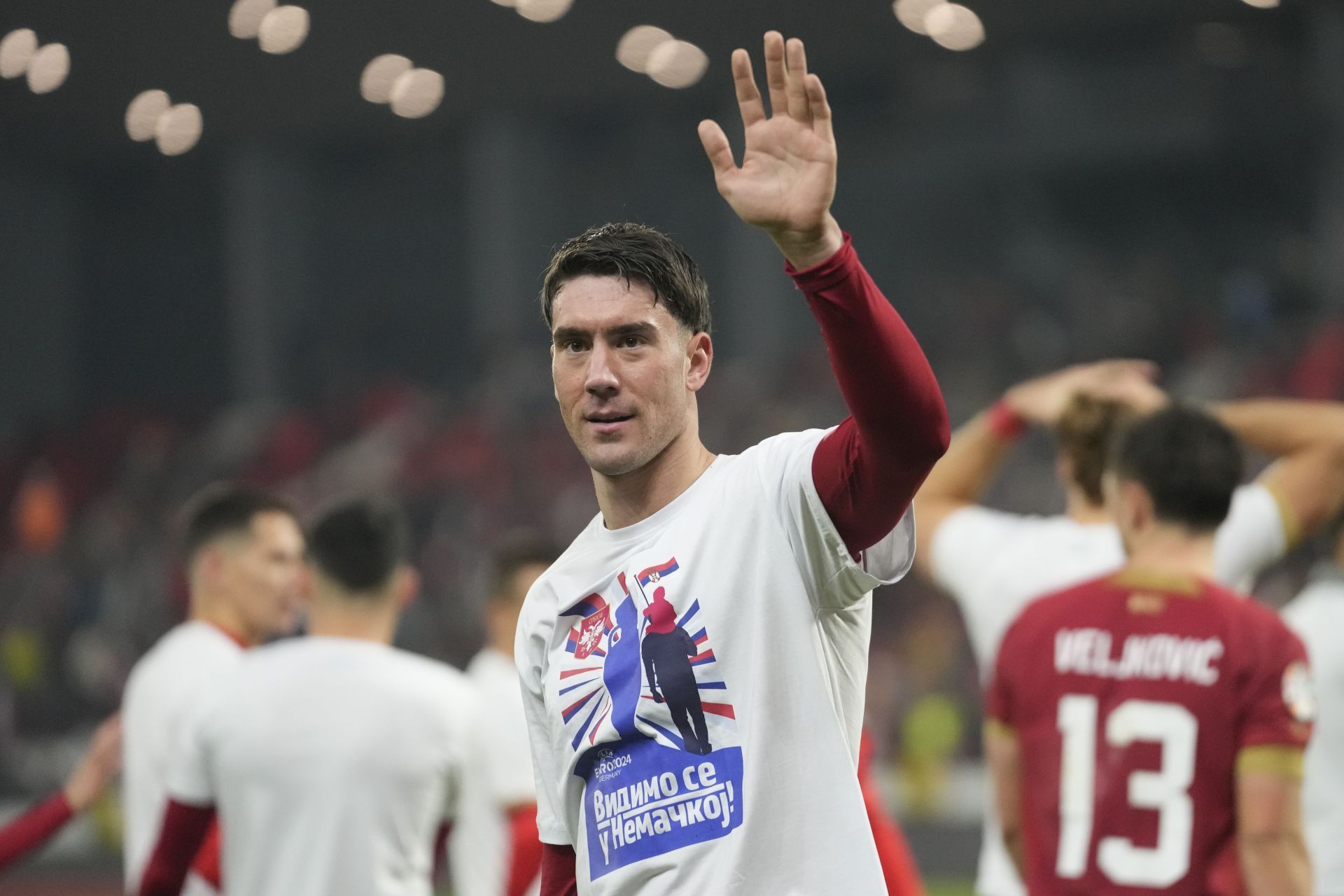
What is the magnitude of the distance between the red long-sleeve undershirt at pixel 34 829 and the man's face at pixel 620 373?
2.36m

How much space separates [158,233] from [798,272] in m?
18.8

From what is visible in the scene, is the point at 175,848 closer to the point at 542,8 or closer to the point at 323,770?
the point at 323,770

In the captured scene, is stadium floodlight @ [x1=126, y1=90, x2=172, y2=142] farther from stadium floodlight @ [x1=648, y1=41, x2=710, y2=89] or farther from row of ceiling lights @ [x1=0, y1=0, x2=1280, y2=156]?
stadium floodlight @ [x1=648, y1=41, x2=710, y2=89]

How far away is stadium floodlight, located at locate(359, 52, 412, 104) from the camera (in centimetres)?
1603

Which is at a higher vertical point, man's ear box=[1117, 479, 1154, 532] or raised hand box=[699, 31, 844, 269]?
raised hand box=[699, 31, 844, 269]

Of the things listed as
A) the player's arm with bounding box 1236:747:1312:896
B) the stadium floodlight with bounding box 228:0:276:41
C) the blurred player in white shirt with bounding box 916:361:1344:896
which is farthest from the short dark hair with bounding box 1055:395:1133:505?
the stadium floodlight with bounding box 228:0:276:41

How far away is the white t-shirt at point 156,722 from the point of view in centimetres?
Answer: 388

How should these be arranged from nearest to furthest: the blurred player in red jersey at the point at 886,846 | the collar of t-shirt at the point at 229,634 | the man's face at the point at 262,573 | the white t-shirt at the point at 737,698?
the white t-shirt at the point at 737,698 < the blurred player in red jersey at the point at 886,846 < the collar of t-shirt at the point at 229,634 < the man's face at the point at 262,573

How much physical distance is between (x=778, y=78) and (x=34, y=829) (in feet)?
9.92

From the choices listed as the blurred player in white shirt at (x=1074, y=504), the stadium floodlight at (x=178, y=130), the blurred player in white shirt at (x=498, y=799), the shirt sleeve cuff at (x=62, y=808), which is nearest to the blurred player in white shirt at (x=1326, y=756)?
the blurred player in white shirt at (x=1074, y=504)

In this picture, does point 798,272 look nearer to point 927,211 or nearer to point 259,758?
point 259,758

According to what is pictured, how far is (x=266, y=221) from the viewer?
18.4 m

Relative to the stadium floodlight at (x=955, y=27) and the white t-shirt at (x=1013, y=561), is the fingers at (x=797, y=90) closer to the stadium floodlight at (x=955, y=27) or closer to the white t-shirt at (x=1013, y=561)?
the white t-shirt at (x=1013, y=561)

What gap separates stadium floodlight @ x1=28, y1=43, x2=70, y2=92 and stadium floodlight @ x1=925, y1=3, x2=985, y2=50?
836 cm
